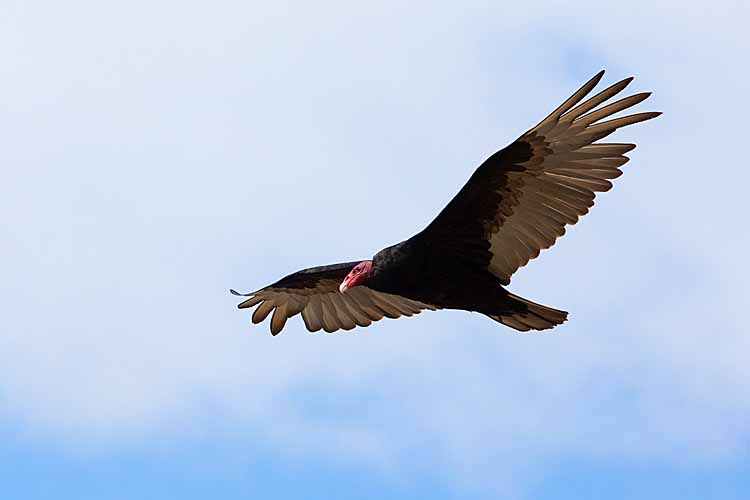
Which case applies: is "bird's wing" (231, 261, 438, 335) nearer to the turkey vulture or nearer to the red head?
the red head

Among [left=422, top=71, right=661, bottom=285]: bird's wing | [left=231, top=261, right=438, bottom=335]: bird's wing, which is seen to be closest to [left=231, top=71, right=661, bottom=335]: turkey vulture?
[left=422, top=71, right=661, bottom=285]: bird's wing

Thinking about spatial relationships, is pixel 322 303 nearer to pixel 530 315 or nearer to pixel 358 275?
pixel 358 275

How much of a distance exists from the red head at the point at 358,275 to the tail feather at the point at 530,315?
3.09 feet

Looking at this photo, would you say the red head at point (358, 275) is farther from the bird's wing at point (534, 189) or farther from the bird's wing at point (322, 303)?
the bird's wing at point (322, 303)

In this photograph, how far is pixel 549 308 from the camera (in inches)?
379

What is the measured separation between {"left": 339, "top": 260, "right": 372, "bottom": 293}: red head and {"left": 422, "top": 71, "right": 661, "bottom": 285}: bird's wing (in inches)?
24.4

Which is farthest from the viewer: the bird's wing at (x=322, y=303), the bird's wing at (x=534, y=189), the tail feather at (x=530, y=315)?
the bird's wing at (x=322, y=303)

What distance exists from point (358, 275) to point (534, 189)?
1.31 metres

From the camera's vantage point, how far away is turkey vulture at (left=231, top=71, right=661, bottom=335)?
29.7 feet

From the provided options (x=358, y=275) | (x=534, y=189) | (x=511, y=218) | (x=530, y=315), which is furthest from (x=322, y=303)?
(x=534, y=189)

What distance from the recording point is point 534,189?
9.30m

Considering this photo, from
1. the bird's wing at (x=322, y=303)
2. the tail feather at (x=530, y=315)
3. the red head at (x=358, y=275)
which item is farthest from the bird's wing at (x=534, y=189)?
the bird's wing at (x=322, y=303)

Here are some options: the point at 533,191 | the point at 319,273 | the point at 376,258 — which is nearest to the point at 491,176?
the point at 533,191

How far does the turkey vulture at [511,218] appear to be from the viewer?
905 cm
